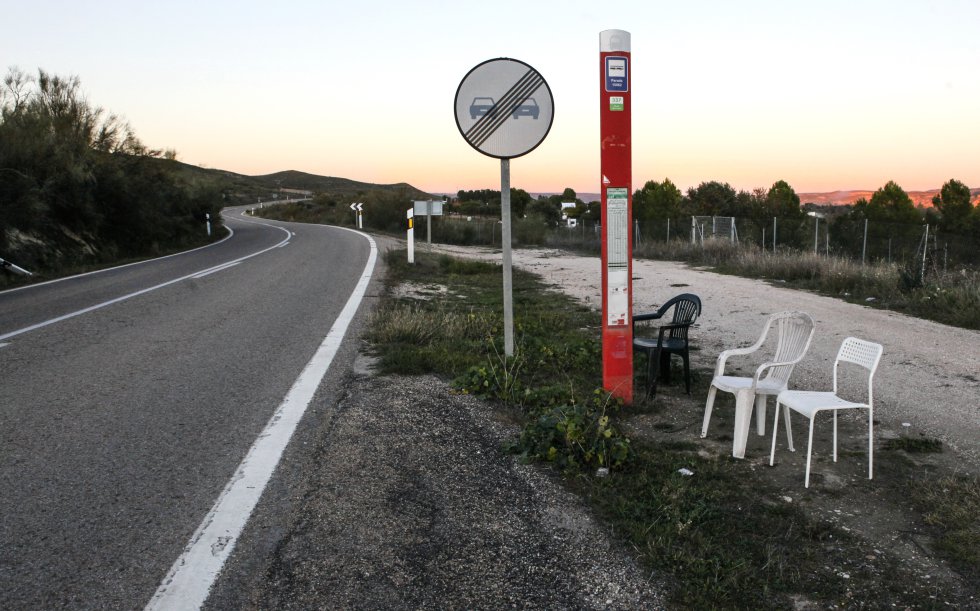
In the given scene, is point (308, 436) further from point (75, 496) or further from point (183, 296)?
point (183, 296)

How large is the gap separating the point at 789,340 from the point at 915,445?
103cm

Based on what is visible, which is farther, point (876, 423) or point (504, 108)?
point (504, 108)

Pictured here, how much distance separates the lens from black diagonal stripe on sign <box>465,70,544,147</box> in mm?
5996

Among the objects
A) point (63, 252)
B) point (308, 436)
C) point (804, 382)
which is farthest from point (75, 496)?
point (63, 252)

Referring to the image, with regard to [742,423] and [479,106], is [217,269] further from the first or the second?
[742,423]

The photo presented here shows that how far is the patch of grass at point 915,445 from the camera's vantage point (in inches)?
192

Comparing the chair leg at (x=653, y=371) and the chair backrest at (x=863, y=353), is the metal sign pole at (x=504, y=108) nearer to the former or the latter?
the chair leg at (x=653, y=371)

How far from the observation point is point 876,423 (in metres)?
5.55

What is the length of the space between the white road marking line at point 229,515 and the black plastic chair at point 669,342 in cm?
271

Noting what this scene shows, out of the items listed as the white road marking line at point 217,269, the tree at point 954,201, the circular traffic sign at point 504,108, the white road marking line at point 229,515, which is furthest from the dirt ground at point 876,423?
the tree at point 954,201

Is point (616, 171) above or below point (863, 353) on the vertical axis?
above

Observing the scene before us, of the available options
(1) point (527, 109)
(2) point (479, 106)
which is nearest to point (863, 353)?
(1) point (527, 109)

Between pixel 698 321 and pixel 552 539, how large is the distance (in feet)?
25.5

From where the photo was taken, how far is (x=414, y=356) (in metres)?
7.02
